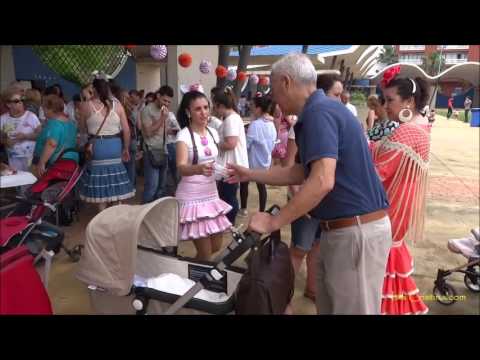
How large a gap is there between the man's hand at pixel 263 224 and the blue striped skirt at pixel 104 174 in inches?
113

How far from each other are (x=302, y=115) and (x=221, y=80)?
5750 mm

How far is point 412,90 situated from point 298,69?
1219 millimetres

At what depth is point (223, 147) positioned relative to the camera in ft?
12.0

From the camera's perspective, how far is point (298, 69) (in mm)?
1691

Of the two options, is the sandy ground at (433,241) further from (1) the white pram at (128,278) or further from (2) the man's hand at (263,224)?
(2) the man's hand at (263,224)

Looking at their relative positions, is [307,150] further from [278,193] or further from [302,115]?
[278,193]

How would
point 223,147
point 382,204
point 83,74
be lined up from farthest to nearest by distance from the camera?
point 83,74, point 223,147, point 382,204

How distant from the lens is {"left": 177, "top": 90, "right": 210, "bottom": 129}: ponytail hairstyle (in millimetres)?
2906

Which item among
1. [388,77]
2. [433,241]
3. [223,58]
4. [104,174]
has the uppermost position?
[223,58]

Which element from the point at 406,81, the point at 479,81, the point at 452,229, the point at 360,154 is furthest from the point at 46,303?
the point at 479,81

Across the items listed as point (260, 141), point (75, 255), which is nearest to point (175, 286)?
point (75, 255)

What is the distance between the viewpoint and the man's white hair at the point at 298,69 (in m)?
1.69

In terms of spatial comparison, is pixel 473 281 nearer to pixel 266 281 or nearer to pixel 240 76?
pixel 266 281

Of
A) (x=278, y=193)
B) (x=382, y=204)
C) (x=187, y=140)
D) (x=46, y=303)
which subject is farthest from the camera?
(x=278, y=193)
